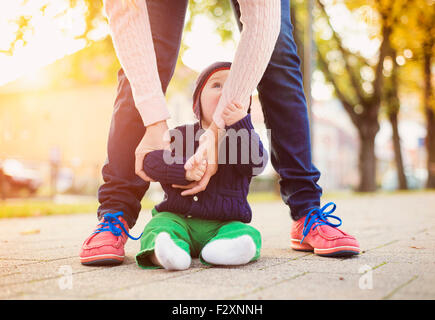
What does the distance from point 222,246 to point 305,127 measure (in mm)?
810

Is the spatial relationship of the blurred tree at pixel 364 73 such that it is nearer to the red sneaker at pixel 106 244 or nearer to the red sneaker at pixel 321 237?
the red sneaker at pixel 321 237

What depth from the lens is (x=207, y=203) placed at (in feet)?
7.10

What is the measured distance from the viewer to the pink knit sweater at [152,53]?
6.45 feet

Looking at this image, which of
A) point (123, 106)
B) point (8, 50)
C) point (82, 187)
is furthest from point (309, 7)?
point (82, 187)

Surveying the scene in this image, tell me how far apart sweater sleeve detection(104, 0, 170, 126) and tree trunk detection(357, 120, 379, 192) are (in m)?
14.8

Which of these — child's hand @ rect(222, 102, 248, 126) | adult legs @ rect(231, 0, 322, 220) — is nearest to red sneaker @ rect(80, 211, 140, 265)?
child's hand @ rect(222, 102, 248, 126)

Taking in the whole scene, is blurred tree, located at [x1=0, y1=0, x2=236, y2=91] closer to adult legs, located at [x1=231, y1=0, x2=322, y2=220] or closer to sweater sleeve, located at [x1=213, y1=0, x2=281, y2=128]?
adult legs, located at [x1=231, y1=0, x2=322, y2=220]

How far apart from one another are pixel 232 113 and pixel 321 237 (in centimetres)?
67

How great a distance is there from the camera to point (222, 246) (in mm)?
1914

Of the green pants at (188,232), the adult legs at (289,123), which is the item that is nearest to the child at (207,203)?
the green pants at (188,232)

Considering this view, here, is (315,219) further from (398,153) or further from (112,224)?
(398,153)

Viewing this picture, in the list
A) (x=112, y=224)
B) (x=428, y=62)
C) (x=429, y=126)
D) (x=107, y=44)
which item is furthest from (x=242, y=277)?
(x=429, y=126)

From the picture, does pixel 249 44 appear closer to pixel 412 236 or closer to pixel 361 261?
pixel 361 261

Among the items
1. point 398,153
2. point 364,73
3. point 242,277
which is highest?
point 364,73
